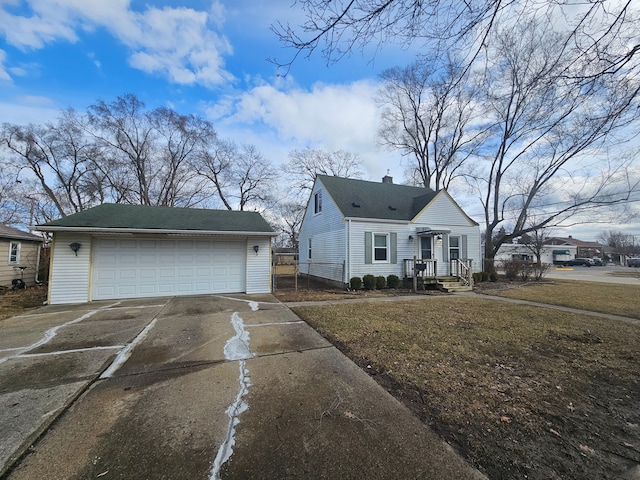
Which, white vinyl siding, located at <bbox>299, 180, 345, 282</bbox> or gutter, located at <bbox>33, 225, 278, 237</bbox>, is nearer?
Result: gutter, located at <bbox>33, 225, 278, 237</bbox>

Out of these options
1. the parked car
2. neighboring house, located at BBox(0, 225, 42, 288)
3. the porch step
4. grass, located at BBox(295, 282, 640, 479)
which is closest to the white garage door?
grass, located at BBox(295, 282, 640, 479)

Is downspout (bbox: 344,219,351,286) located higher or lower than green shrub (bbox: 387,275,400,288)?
higher

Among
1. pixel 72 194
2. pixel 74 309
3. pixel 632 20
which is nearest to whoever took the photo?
pixel 632 20

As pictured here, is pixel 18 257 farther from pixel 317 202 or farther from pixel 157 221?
pixel 317 202

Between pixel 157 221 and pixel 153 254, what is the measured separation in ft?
4.03

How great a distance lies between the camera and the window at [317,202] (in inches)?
598

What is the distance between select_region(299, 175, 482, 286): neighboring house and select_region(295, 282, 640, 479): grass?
589 centimetres

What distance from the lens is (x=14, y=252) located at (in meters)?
12.2

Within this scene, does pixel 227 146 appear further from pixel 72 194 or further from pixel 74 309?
pixel 74 309

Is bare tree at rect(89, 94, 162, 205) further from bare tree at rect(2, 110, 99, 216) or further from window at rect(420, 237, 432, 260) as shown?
window at rect(420, 237, 432, 260)

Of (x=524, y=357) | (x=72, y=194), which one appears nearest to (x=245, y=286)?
(x=524, y=357)

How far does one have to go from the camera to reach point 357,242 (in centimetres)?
1234

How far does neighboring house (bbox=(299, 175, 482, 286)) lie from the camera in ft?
40.9

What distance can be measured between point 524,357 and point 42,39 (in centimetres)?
1561
